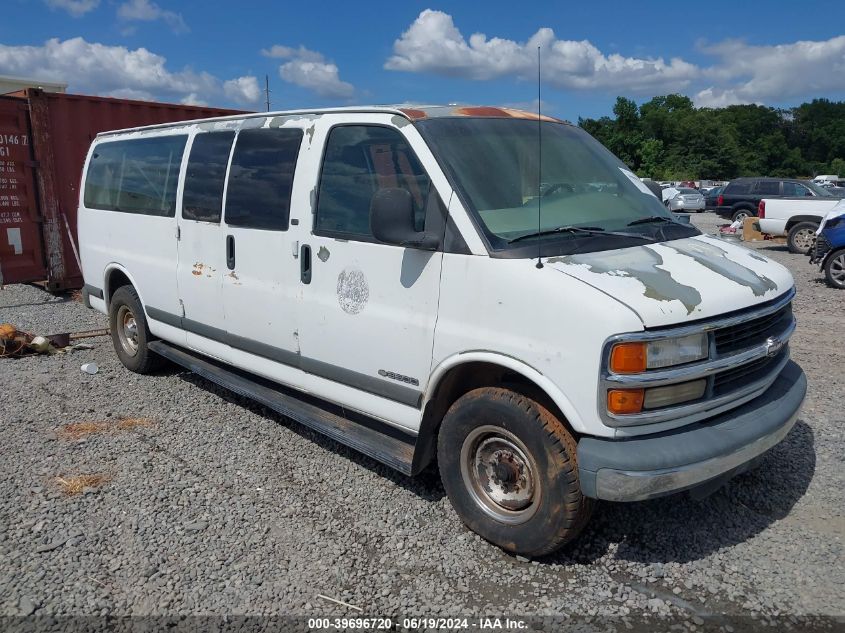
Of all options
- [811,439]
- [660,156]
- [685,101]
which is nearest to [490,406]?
[811,439]

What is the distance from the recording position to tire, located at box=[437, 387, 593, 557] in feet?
10.2

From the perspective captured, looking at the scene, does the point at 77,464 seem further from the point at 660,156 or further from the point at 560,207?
the point at 660,156

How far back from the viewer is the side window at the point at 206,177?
4.99 m

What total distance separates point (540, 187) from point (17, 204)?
9088mm

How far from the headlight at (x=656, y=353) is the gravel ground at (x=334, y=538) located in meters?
0.90

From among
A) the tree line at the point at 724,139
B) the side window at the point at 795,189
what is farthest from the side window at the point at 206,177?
the tree line at the point at 724,139

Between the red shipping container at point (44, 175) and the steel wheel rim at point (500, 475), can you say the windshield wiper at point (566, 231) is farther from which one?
the red shipping container at point (44, 175)

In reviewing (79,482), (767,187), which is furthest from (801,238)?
(79,482)

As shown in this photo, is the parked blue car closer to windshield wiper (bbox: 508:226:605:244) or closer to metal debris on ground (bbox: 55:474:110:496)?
windshield wiper (bbox: 508:226:605:244)

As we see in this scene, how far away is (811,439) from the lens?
15.6 feet

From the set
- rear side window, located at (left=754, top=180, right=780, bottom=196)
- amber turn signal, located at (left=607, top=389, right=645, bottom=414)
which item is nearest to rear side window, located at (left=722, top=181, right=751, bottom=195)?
rear side window, located at (left=754, top=180, right=780, bottom=196)

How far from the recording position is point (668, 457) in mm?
2936

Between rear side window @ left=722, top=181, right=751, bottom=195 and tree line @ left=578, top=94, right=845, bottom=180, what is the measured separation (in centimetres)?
3707

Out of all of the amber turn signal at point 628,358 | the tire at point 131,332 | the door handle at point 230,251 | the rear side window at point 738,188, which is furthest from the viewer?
the rear side window at point 738,188
